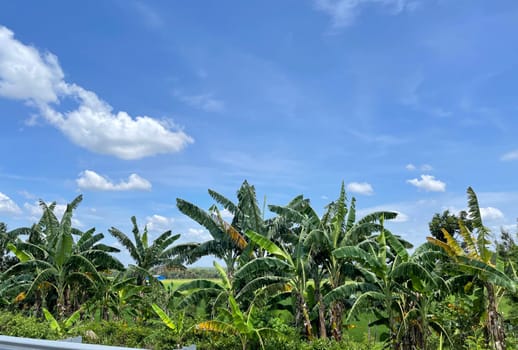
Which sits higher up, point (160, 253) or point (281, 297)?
point (160, 253)

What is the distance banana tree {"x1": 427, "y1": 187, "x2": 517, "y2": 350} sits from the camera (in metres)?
8.50

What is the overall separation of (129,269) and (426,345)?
31.3 feet

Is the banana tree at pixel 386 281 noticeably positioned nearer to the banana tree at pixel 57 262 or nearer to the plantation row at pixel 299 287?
the plantation row at pixel 299 287

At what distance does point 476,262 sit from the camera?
8.69 m

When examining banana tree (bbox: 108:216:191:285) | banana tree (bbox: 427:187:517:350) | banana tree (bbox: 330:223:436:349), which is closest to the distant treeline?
banana tree (bbox: 108:216:191:285)

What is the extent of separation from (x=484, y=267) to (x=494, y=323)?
1.24 m

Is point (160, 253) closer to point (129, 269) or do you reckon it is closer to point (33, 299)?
point (129, 269)

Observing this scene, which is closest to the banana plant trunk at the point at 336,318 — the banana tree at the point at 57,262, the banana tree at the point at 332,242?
the banana tree at the point at 332,242

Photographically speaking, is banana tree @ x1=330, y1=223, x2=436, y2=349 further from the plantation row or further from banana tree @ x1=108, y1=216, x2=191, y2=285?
banana tree @ x1=108, y1=216, x2=191, y2=285

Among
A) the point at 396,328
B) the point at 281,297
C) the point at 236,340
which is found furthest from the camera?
the point at 281,297

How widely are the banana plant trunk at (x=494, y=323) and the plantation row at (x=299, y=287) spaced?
0.08 ft

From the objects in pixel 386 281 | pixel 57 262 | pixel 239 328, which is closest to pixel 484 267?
pixel 386 281

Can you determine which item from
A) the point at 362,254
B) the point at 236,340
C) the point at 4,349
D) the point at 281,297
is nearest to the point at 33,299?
the point at 281,297

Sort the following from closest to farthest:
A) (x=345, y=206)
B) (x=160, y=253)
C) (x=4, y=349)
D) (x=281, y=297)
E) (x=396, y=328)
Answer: (x=4, y=349) → (x=396, y=328) → (x=345, y=206) → (x=281, y=297) → (x=160, y=253)
